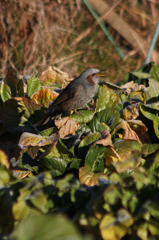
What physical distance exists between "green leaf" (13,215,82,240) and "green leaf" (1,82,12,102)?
6.07ft

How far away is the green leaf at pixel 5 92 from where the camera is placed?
2912 millimetres

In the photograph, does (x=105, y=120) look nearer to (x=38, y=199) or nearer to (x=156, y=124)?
(x=156, y=124)

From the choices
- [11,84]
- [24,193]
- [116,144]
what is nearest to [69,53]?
[11,84]

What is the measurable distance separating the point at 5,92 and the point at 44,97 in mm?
314

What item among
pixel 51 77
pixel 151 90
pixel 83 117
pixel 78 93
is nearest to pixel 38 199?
pixel 83 117

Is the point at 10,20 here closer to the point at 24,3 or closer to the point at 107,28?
the point at 24,3

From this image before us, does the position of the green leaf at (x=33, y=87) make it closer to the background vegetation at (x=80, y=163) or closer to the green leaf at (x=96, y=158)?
the background vegetation at (x=80, y=163)

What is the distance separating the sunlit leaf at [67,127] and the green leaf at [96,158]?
0.26 meters

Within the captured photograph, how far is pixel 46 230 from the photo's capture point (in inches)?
46.8

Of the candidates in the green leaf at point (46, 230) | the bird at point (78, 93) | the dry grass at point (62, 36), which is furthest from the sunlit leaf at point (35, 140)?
the dry grass at point (62, 36)

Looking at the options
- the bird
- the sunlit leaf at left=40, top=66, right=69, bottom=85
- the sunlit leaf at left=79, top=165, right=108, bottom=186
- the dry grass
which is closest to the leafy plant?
the sunlit leaf at left=79, top=165, right=108, bottom=186

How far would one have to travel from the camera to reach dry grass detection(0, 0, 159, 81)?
6191 mm

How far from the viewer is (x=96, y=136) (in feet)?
8.18

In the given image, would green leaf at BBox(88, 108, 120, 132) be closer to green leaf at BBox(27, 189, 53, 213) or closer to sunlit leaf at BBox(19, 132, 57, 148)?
sunlit leaf at BBox(19, 132, 57, 148)
